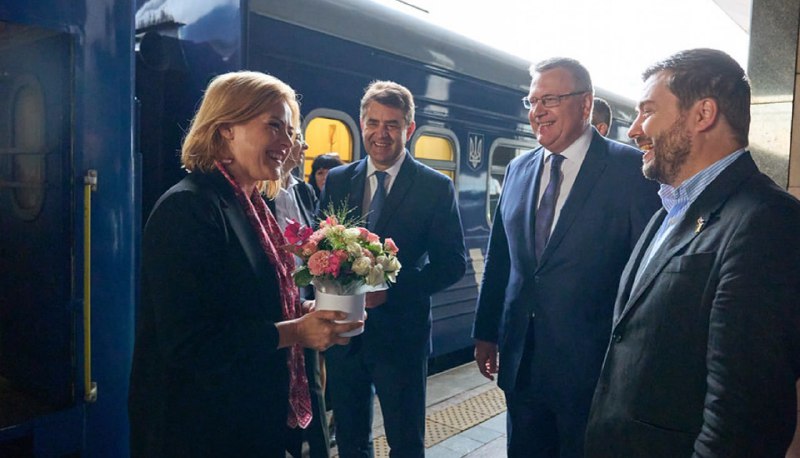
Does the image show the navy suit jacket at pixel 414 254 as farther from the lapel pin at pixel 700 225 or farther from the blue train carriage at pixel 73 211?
the lapel pin at pixel 700 225

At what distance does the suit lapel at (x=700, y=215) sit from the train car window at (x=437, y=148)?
3.35 m

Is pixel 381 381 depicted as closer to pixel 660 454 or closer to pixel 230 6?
pixel 660 454

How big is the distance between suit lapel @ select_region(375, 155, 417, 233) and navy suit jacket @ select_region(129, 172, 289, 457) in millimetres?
1067

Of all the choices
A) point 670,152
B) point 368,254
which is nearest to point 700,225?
point 670,152

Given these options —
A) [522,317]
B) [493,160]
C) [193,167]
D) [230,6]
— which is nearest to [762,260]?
[522,317]

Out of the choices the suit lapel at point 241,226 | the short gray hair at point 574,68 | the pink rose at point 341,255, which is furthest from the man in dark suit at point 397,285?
the suit lapel at point 241,226

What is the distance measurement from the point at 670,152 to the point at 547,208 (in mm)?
837

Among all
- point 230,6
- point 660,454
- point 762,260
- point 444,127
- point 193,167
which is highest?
point 230,6

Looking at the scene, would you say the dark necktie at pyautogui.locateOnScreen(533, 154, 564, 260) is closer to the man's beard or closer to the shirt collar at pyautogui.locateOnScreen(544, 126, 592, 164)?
the shirt collar at pyautogui.locateOnScreen(544, 126, 592, 164)

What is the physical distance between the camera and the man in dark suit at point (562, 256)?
2311mm

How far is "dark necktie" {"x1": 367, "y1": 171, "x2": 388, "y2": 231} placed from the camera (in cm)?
288

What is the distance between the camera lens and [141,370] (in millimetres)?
1717

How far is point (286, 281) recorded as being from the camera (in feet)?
6.49

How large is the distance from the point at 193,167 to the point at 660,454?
158cm
